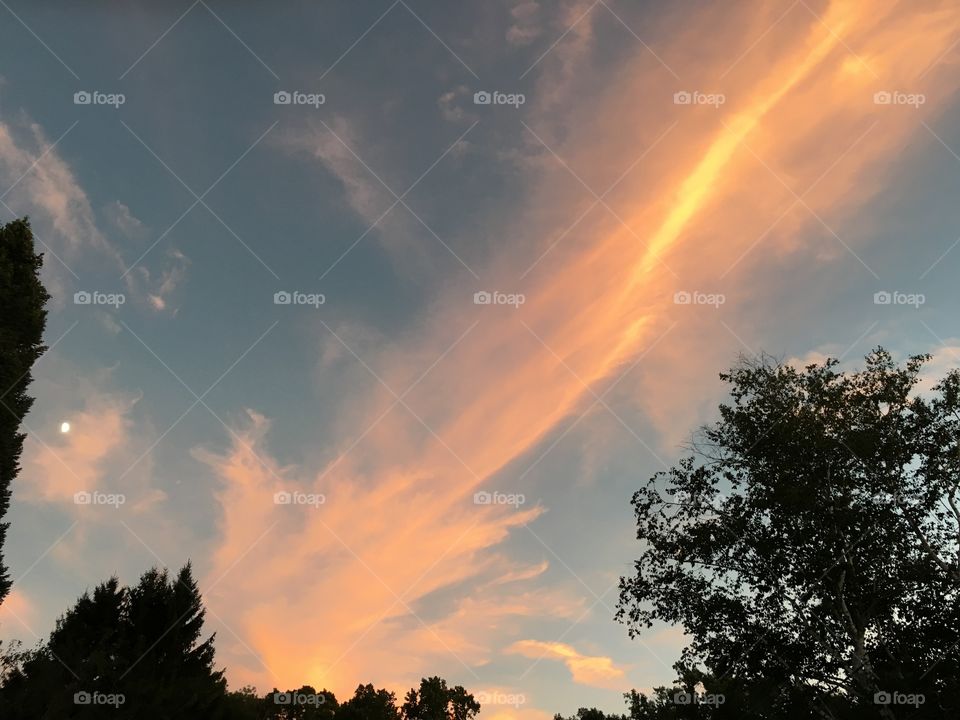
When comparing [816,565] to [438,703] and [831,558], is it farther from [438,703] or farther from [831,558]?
[438,703]

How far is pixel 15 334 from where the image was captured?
92.0 feet

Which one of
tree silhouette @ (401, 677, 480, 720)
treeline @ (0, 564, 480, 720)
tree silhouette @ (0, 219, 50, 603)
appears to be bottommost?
tree silhouette @ (401, 677, 480, 720)

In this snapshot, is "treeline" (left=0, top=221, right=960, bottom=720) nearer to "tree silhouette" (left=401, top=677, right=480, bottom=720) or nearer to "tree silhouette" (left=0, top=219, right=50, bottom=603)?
"tree silhouette" (left=0, top=219, right=50, bottom=603)

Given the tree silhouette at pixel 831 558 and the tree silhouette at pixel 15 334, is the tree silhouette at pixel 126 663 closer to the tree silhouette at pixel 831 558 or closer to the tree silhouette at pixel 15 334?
the tree silhouette at pixel 15 334

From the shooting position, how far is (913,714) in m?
17.0

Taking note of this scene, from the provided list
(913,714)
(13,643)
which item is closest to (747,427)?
(913,714)

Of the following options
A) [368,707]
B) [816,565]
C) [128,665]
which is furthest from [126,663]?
[368,707]

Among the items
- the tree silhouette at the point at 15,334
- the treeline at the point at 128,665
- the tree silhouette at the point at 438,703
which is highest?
the tree silhouette at the point at 15,334

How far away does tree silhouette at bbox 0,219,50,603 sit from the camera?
87.3 ft

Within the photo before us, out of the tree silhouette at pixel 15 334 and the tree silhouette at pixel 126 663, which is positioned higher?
the tree silhouette at pixel 15 334

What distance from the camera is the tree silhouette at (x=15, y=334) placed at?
87.3 feet

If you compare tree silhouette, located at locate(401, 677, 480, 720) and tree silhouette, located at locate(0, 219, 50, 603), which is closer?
tree silhouette, located at locate(0, 219, 50, 603)

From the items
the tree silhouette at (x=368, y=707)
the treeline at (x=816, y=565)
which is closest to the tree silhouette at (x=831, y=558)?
the treeline at (x=816, y=565)

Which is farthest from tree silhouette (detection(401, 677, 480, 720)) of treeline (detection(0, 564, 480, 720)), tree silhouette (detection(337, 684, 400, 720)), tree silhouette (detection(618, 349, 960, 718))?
tree silhouette (detection(618, 349, 960, 718))
